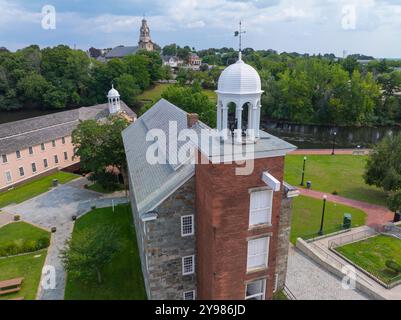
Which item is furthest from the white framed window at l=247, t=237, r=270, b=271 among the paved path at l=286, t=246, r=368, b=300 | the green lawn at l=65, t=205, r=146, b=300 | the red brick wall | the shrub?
the shrub

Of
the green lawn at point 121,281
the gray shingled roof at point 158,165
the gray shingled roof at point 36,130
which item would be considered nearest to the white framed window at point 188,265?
the green lawn at point 121,281

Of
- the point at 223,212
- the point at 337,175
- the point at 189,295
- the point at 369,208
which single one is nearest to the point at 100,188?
the point at 189,295

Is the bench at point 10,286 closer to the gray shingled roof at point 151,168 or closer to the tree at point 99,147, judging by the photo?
the gray shingled roof at point 151,168

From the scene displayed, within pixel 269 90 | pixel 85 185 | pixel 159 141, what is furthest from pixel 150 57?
pixel 159 141

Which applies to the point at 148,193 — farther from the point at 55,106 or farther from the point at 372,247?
the point at 55,106

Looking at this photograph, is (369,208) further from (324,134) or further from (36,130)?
(36,130)
